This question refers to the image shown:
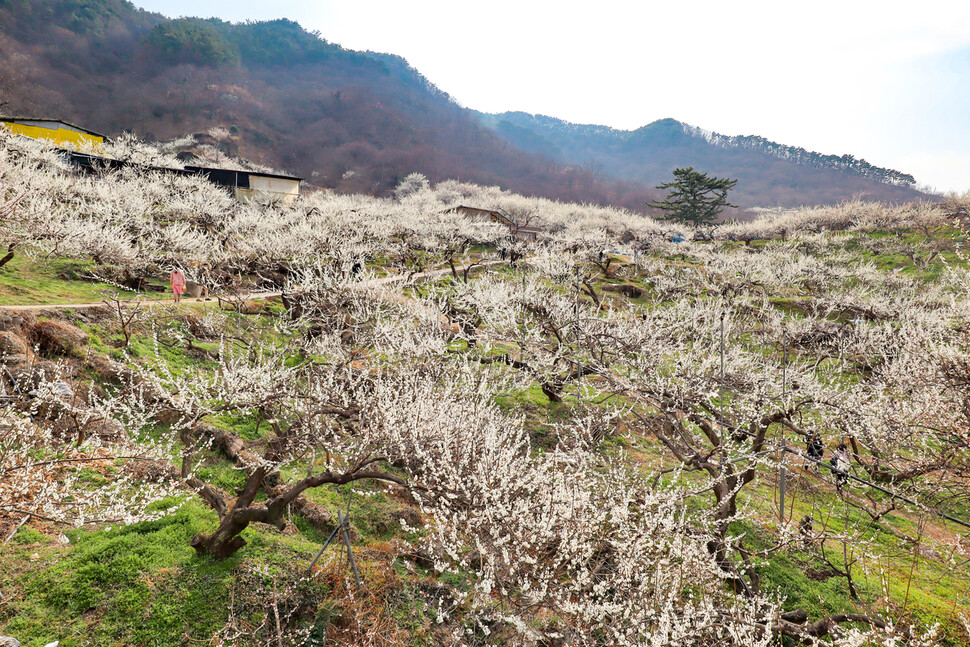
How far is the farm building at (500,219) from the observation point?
5916cm

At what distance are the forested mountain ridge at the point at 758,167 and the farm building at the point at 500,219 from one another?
99279 millimetres

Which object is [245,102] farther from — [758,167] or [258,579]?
[758,167]

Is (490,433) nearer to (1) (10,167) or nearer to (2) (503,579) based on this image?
(2) (503,579)

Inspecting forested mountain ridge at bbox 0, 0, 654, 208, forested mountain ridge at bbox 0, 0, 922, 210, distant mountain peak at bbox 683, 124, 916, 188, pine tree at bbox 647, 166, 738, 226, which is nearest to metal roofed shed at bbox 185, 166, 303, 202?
forested mountain ridge at bbox 0, 0, 922, 210

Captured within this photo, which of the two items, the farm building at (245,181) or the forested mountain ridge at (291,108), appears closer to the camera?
the farm building at (245,181)

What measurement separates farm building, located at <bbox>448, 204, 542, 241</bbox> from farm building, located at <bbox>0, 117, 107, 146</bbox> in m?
43.9

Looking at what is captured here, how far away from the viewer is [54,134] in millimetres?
45531

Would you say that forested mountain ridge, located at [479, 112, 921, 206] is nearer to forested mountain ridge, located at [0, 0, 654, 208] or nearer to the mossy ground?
forested mountain ridge, located at [0, 0, 654, 208]

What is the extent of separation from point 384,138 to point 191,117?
159 feet

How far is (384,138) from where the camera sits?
125250mm

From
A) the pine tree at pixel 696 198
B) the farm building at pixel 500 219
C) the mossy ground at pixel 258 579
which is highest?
the pine tree at pixel 696 198

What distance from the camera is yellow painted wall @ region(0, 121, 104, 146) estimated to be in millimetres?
42219

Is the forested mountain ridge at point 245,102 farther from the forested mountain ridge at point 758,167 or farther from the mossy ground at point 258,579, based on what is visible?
the mossy ground at point 258,579

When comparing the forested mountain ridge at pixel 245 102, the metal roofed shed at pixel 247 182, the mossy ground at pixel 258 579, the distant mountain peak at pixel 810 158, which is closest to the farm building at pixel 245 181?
the metal roofed shed at pixel 247 182
